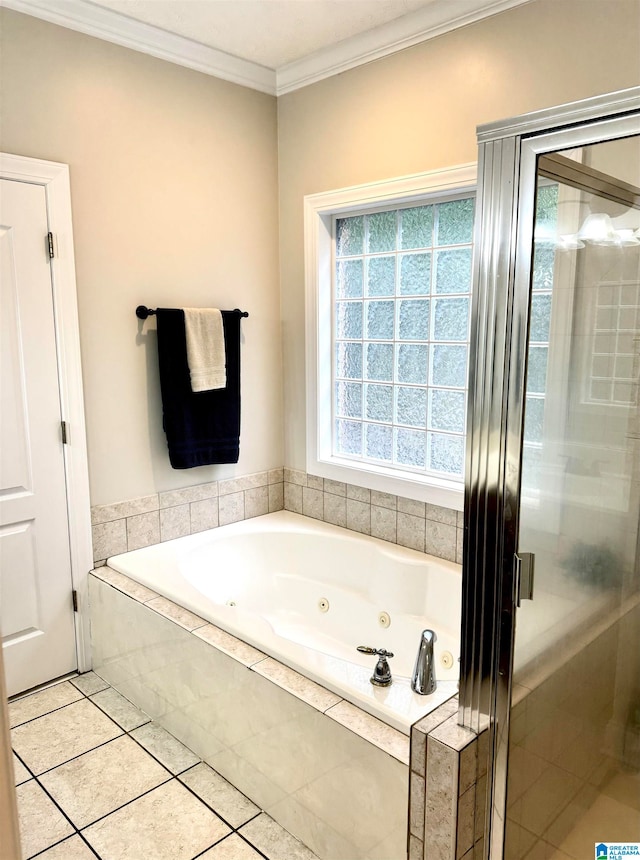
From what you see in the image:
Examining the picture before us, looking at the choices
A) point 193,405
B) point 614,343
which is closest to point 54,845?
point 193,405

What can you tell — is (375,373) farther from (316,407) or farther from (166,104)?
(166,104)

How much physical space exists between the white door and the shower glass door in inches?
76.7

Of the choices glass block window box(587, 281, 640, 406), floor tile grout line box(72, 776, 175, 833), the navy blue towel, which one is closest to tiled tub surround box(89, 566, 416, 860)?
floor tile grout line box(72, 776, 175, 833)

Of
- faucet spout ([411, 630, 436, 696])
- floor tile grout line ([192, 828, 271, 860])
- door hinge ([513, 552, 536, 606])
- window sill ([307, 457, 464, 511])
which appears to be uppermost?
door hinge ([513, 552, 536, 606])

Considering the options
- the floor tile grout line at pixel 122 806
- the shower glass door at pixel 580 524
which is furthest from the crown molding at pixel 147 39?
the floor tile grout line at pixel 122 806

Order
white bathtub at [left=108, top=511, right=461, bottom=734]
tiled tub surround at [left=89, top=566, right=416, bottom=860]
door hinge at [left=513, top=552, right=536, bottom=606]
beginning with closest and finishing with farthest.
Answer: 1. door hinge at [left=513, top=552, right=536, bottom=606]
2. tiled tub surround at [left=89, top=566, right=416, bottom=860]
3. white bathtub at [left=108, top=511, right=461, bottom=734]

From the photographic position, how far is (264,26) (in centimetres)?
269

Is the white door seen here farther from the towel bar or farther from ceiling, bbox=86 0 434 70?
ceiling, bbox=86 0 434 70

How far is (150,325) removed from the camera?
2.94 metres

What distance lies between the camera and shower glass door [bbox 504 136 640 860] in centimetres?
133

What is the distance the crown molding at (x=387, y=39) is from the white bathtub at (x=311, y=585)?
217cm

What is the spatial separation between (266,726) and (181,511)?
53.5 inches

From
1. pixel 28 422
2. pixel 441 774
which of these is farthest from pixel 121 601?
pixel 441 774

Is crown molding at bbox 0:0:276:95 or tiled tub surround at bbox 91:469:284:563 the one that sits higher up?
crown molding at bbox 0:0:276:95
